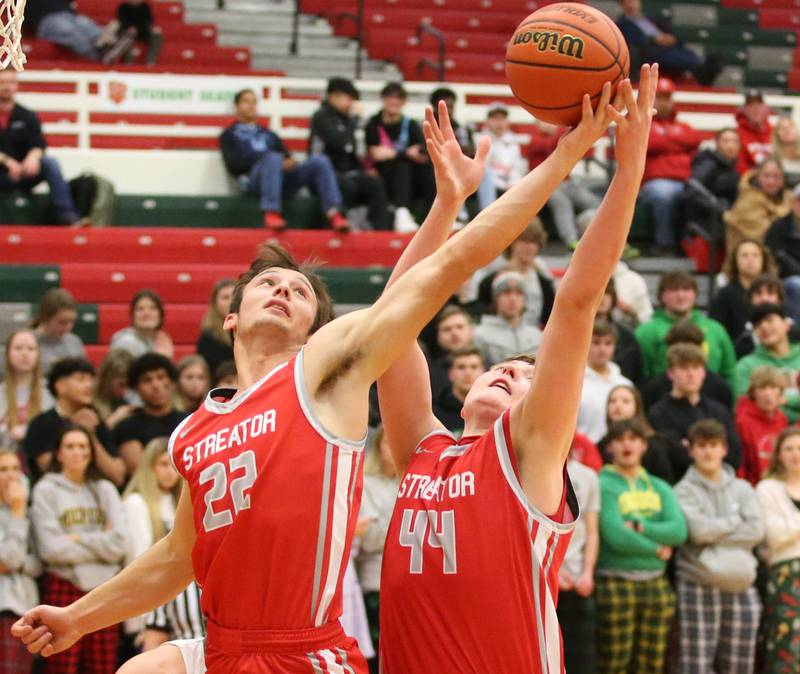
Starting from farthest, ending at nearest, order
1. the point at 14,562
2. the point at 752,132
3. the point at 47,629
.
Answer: the point at 752,132
the point at 14,562
the point at 47,629

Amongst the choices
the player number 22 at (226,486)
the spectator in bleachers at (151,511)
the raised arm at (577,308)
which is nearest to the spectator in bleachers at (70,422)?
the spectator in bleachers at (151,511)

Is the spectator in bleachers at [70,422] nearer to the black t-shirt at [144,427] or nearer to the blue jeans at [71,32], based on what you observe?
the black t-shirt at [144,427]

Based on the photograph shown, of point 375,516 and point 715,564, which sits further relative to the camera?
point 715,564

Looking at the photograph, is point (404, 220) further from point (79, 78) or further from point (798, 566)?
point (798, 566)

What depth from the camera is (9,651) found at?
308 inches

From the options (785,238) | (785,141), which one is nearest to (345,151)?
(785,238)

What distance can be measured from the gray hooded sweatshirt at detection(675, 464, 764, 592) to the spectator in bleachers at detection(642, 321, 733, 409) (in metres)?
0.96

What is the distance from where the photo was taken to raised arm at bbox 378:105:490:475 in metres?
4.35

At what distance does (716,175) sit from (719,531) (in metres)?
5.00

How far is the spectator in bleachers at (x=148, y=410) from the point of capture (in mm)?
8555

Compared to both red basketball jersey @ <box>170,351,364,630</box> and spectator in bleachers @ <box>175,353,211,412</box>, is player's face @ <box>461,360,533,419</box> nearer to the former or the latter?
red basketball jersey @ <box>170,351,364,630</box>

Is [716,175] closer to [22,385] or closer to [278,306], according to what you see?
[22,385]

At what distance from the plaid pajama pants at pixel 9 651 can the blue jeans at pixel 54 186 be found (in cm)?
461

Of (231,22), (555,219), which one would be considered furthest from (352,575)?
(231,22)
